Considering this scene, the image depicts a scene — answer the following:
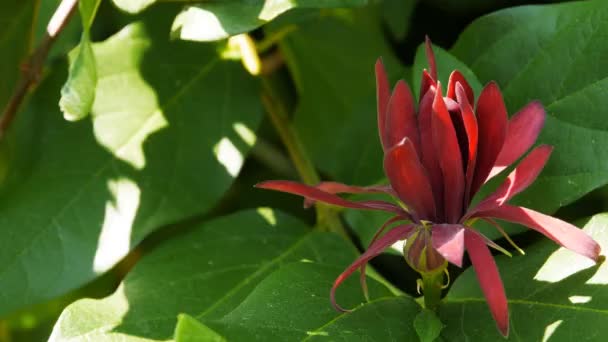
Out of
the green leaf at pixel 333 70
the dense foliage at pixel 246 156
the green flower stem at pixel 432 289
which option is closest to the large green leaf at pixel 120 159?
the dense foliage at pixel 246 156

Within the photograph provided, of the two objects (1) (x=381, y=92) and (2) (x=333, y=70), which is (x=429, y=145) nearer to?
(1) (x=381, y=92)

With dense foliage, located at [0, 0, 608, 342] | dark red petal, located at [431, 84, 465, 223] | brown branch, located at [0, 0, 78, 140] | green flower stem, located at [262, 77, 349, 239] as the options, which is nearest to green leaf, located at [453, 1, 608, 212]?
dense foliage, located at [0, 0, 608, 342]

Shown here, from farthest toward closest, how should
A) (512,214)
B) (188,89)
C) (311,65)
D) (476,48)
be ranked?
(311,65) < (188,89) < (476,48) < (512,214)

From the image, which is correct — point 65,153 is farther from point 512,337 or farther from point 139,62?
point 512,337

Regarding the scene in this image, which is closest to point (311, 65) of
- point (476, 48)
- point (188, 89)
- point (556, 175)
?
point (188, 89)

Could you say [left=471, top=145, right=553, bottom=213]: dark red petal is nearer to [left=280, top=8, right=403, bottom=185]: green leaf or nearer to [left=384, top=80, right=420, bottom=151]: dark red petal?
[left=384, top=80, right=420, bottom=151]: dark red petal
